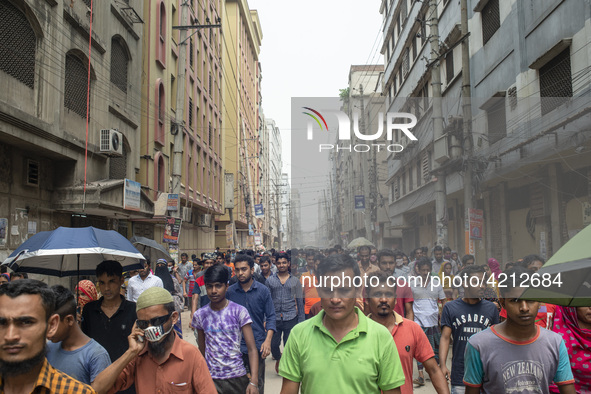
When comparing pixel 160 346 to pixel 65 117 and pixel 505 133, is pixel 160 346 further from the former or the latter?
pixel 65 117

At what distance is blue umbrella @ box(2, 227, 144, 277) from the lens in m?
5.27

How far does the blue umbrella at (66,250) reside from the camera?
17.3 ft

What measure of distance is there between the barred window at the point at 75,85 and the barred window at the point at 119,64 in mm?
2189

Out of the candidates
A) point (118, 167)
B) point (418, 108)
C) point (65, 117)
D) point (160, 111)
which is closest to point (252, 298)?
point (418, 108)

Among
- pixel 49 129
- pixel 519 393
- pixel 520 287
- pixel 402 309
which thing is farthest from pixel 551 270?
pixel 49 129

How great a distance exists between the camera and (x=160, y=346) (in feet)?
10.3

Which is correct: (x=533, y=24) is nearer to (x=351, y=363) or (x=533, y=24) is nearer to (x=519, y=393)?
(x=519, y=393)

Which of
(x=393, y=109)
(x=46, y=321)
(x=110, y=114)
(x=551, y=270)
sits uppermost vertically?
(x=110, y=114)

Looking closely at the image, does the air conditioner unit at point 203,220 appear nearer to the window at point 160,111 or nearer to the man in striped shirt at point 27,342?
the window at point 160,111

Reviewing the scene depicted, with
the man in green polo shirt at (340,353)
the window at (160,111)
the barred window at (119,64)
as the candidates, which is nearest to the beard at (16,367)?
the man in green polo shirt at (340,353)

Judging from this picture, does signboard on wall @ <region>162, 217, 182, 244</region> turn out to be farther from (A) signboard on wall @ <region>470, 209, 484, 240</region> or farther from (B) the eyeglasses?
(B) the eyeglasses

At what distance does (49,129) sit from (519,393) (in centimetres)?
1122

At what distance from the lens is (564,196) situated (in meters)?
6.13
